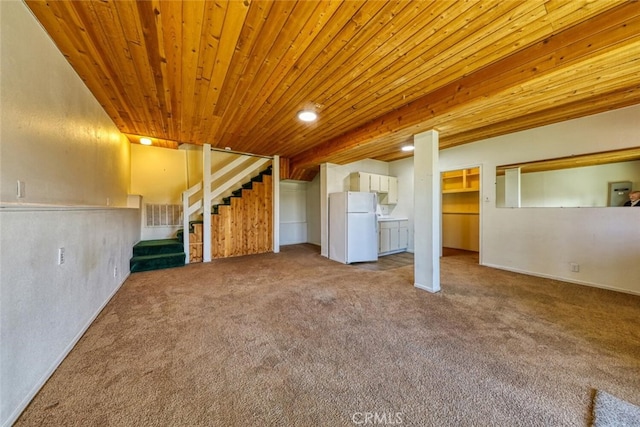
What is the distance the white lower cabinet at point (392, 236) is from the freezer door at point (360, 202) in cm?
68

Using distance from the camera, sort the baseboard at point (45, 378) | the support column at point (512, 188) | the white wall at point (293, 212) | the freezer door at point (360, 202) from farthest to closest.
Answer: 1. the white wall at point (293, 212)
2. the freezer door at point (360, 202)
3. the support column at point (512, 188)
4. the baseboard at point (45, 378)

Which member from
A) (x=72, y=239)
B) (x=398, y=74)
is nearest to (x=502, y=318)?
(x=398, y=74)

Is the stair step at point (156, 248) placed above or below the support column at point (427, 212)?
below

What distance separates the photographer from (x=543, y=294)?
3.05 meters

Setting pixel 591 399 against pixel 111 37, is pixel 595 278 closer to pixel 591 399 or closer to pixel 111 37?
pixel 591 399

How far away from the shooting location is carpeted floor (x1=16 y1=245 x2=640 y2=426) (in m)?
1.30

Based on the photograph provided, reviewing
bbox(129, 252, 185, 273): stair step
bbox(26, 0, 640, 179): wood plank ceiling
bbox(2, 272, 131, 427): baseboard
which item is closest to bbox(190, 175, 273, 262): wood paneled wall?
bbox(129, 252, 185, 273): stair step

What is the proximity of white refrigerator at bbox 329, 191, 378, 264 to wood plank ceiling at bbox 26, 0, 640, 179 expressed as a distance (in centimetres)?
180

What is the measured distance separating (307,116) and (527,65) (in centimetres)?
242

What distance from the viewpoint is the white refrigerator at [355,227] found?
15.9 feet

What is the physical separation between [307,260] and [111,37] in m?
4.35

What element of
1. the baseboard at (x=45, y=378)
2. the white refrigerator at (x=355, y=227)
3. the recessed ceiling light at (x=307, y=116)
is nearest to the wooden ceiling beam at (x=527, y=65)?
the recessed ceiling light at (x=307, y=116)

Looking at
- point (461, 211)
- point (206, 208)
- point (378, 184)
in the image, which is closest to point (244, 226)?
point (206, 208)

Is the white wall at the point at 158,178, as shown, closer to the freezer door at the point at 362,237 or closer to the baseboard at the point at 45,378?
the baseboard at the point at 45,378
